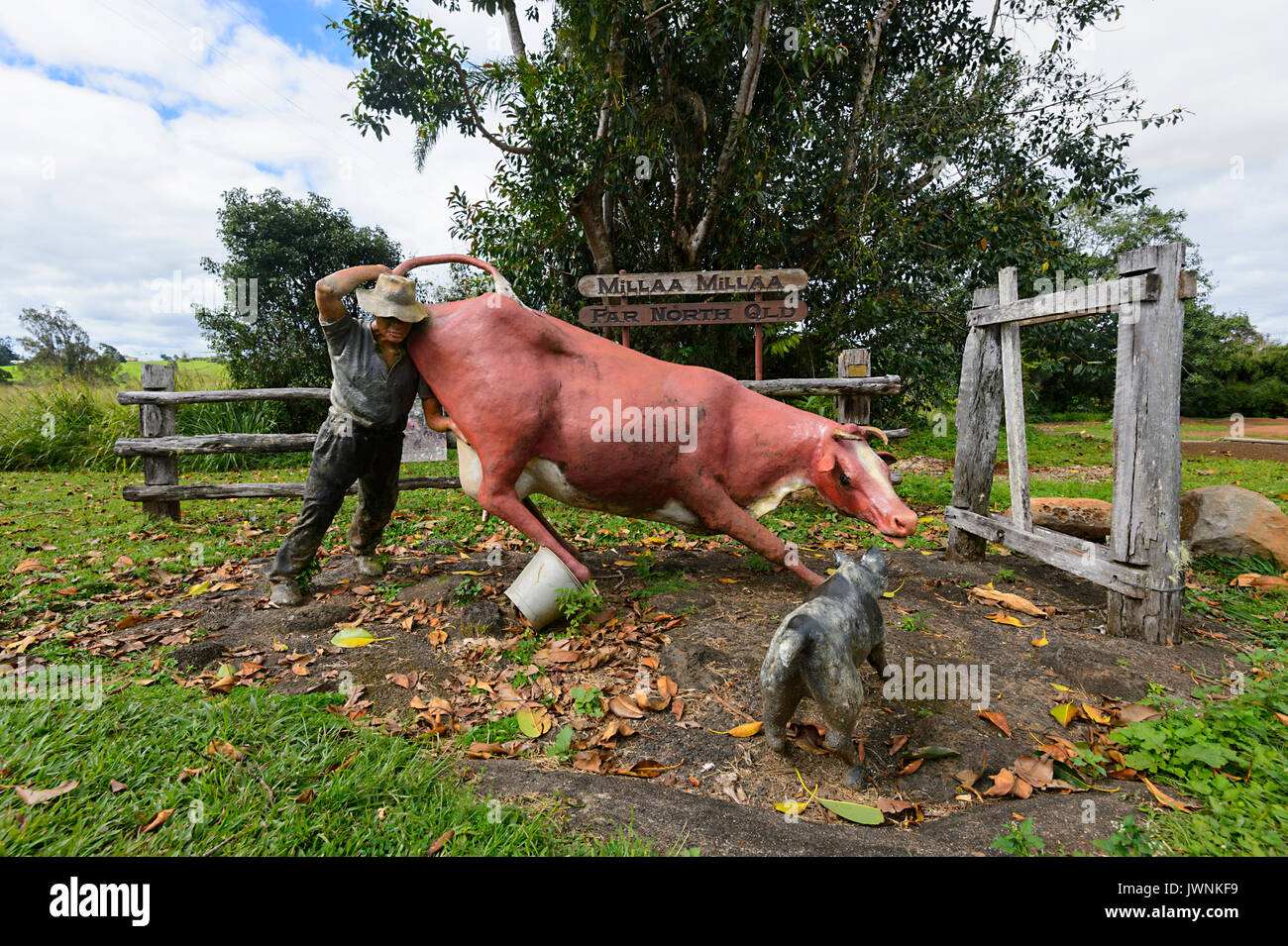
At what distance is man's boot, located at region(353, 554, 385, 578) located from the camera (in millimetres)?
3928

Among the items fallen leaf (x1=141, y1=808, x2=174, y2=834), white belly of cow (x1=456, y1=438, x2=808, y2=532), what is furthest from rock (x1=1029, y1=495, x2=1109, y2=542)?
fallen leaf (x1=141, y1=808, x2=174, y2=834)

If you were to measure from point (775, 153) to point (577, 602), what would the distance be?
23.8ft

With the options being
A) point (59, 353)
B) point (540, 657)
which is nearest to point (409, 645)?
point (540, 657)

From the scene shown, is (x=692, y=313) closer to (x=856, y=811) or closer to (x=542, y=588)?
(x=542, y=588)

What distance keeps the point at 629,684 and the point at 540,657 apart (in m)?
0.51

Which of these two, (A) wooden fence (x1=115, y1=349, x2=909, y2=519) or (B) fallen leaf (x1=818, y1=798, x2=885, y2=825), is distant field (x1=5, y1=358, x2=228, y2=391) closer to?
(A) wooden fence (x1=115, y1=349, x2=909, y2=519)

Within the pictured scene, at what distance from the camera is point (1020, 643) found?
10.3ft

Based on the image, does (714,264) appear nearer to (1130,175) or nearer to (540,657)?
(1130,175)

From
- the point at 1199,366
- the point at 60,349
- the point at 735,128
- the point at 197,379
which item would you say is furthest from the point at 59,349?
the point at 1199,366

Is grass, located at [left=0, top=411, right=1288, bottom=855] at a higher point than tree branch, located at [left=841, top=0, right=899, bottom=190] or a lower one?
lower

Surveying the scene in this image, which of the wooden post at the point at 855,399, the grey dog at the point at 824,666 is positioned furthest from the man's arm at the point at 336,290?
the wooden post at the point at 855,399

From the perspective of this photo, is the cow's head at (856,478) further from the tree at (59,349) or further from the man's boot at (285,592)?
the tree at (59,349)

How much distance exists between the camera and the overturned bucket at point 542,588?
3123 millimetres

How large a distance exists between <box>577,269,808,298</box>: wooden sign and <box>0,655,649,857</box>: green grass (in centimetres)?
445
